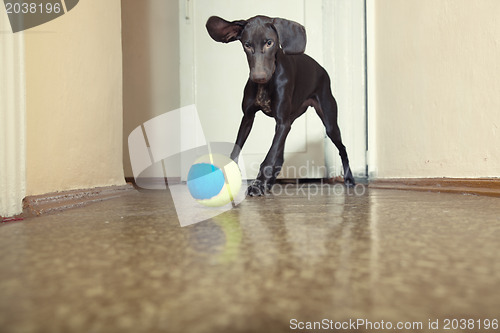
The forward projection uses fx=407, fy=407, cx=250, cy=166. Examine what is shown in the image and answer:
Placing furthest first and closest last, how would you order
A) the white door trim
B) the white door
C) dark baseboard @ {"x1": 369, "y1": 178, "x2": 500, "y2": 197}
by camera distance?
the white door
dark baseboard @ {"x1": 369, "y1": 178, "x2": 500, "y2": 197}
the white door trim

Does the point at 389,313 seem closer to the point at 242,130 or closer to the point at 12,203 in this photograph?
the point at 12,203

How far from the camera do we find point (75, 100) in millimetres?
1581

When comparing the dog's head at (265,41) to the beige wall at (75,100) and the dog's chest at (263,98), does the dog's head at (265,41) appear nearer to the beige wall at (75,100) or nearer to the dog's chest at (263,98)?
the dog's chest at (263,98)

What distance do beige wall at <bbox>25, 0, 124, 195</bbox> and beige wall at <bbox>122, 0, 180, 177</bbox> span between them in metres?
1.32

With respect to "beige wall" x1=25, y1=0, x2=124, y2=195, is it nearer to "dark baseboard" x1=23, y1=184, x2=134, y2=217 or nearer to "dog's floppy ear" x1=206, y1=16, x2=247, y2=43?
"dark baseboard" x1=23, y1=184, x2=134, y2=217

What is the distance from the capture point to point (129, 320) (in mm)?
332

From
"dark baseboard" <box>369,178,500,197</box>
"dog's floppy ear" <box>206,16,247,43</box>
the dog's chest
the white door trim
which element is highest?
"dog's floppy ear" <box>206,16,247,43</box>

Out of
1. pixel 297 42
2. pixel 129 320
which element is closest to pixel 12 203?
pixel 129 320

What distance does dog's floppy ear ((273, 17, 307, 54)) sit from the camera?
1.78 m

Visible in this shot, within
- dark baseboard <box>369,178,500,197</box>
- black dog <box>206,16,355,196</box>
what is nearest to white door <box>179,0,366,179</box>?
dark baseboard <box>369,178,500,197</box>

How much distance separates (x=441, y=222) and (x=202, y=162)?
0.76 metres

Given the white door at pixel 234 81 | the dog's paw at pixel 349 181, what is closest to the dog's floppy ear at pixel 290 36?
the dog's paw at pixel 349 181

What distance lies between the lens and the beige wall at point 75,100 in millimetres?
1292

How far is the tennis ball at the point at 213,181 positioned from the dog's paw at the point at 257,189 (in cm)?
35
